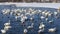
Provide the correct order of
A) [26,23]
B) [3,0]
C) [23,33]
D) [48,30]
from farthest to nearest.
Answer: [3,0] < [26,23] < [48,30] < [23,33]

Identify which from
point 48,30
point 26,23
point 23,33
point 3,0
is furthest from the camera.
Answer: point 3,0

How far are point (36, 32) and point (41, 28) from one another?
11 centimetres

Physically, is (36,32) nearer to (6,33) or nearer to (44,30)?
(44,30)

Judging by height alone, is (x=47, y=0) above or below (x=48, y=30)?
below

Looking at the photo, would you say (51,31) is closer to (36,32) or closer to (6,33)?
(36,32)

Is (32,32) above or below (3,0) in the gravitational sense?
above

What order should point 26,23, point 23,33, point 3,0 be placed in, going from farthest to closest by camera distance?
Result: point 3,0, point 26,23, point 23,33

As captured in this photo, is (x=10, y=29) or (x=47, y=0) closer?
(x=10, y=29)

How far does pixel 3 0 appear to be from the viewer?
8172 mm

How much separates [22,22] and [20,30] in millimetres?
356

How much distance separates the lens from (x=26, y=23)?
2.79 metres

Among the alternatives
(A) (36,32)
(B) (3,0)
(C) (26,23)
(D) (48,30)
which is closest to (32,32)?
(A) (36,32)

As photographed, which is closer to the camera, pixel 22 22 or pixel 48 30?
pixel 48 30

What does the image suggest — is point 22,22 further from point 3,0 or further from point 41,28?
point 3,0
